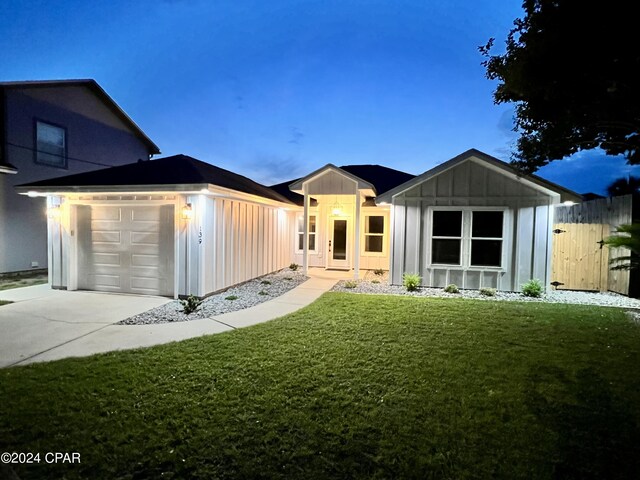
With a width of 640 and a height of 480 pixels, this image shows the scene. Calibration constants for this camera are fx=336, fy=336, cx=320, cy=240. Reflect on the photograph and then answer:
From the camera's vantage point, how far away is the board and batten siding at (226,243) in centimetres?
778

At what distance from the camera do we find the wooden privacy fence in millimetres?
8898

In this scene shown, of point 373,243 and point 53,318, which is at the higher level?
point 373,243

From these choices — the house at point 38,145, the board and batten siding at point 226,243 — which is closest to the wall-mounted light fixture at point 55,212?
the board and batten siding at point 226,243

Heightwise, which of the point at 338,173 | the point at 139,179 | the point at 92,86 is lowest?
the point at 139,179

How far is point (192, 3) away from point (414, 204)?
14.6 metres

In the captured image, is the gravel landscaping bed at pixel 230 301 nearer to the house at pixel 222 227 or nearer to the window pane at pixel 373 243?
the house at pixel 222 227

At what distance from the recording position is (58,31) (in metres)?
18.9

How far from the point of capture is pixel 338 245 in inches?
538

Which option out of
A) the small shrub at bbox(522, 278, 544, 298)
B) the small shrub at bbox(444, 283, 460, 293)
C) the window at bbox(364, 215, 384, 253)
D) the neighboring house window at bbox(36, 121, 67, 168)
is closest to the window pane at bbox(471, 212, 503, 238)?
the small shrub at bbox(522, 278, 544, 298)

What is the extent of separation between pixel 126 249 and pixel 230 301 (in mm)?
3134

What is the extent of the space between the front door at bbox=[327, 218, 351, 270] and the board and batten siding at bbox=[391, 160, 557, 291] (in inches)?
155

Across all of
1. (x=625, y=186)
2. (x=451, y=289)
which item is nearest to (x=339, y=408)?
(x=451, y=289)

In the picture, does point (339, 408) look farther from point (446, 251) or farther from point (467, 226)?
point (467, 226)

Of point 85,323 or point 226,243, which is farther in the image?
point 226,243
